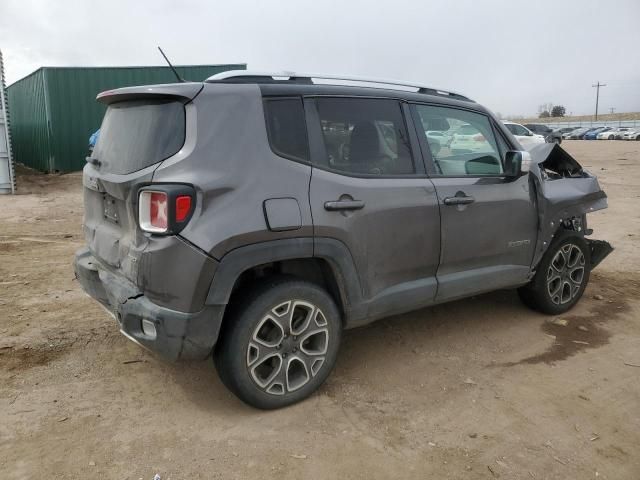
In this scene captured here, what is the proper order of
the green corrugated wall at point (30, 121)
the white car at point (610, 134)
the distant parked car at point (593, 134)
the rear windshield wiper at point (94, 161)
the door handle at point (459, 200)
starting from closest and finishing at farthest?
the rear windshield wiper at point (94, 161) < the door handle at point (459, 200) < the green corrugated wall at point (30, 121) < the white car at point (610, 134) < the distant parked car at point (593, 134)

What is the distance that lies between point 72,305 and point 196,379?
1.85m

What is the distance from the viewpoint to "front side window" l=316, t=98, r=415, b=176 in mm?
3205

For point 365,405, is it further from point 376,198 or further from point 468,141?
point 468,141

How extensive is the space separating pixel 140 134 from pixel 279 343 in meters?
1.41

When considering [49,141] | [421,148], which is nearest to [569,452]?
[421,148]

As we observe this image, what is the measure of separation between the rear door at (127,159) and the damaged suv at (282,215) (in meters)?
0.01

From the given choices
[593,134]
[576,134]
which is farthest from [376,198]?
[576,134]

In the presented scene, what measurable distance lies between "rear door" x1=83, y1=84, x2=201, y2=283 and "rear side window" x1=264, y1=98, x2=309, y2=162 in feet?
1.43

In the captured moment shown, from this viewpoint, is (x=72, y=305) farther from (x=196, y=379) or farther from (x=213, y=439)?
(x=213, y=439)

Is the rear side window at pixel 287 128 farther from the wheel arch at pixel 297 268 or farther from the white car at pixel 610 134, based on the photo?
the white car at pixel 610 134

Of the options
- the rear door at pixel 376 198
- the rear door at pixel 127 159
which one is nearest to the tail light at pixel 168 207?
the rear door at pixel 127 159

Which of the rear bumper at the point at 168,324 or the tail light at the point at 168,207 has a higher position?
the tail light at the point at 168,207

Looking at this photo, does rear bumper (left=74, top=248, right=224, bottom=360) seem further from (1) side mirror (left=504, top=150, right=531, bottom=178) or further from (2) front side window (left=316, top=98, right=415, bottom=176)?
(1) side mirror (left=504, top=150, right=531, bottom=178)

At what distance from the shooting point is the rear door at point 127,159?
9.22 ft
